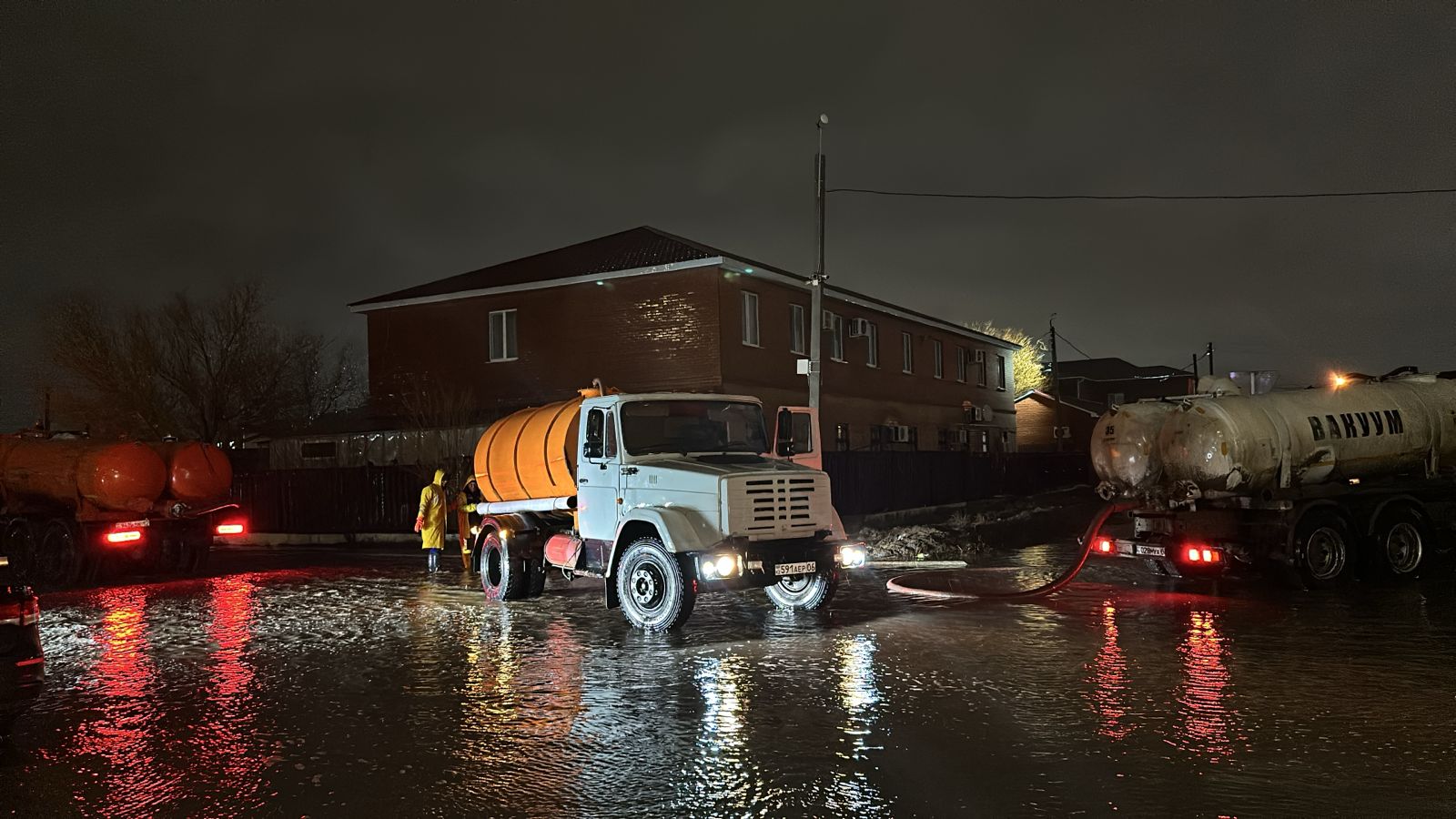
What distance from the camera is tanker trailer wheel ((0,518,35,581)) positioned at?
62.8 feet

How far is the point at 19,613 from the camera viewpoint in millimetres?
7605

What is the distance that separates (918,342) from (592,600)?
29389mm

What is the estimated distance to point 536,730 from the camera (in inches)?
281

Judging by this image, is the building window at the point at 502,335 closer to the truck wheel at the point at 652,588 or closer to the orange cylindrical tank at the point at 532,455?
the orange cylindrical tank at the point at 532,455

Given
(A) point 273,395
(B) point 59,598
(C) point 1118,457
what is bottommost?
(B) point 59,598

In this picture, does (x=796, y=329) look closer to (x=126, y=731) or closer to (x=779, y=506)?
(x=779, y=506)

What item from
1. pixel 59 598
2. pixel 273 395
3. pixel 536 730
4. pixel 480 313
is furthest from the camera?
pixel 273 395

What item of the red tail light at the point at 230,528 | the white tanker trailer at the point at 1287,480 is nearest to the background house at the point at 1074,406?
the white tanker trailer at the point at 1287,480

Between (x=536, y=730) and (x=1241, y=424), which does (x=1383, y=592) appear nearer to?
(x=1241, y=424)

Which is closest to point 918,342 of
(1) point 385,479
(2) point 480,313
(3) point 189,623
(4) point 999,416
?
(4) point 999,416

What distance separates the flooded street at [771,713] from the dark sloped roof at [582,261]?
18153 mm

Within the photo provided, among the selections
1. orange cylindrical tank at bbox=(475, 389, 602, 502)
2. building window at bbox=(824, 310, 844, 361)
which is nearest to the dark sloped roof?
building window at bbox=(824, 310, 844, 361)

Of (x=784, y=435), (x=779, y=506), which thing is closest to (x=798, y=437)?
(x=784, y=435)

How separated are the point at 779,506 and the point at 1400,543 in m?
8.96
